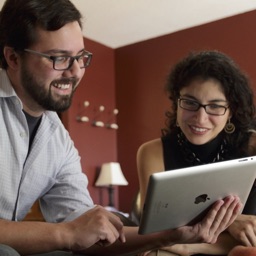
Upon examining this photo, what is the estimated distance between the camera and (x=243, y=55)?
14.9 ft

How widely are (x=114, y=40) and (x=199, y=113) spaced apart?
374cm

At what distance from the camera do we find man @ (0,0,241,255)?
1.32 metres

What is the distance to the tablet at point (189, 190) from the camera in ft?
3.49

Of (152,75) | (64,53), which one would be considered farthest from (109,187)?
(64,53)

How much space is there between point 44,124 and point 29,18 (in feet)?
1.16

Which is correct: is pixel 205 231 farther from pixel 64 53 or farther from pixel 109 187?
pixel 109 187

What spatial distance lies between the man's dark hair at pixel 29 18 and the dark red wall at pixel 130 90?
11.1 feet

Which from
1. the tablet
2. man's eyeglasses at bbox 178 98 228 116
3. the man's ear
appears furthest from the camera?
man's eyeglasses at bbox 178 98 228 116

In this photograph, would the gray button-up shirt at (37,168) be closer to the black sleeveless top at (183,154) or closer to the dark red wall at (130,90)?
the black sleeveless top at (183,154)

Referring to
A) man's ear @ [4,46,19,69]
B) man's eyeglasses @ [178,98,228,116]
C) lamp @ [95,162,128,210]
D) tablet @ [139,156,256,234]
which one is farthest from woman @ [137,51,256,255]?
lamp @ [95,162,128,210]

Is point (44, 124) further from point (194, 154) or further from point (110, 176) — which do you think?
point (110, 176)

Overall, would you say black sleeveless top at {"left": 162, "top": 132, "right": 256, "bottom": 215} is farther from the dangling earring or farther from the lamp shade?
the lamp shade

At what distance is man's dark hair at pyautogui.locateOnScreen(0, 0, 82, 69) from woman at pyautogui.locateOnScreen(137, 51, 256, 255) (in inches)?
24.8

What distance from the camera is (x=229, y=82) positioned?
185 centimetres
